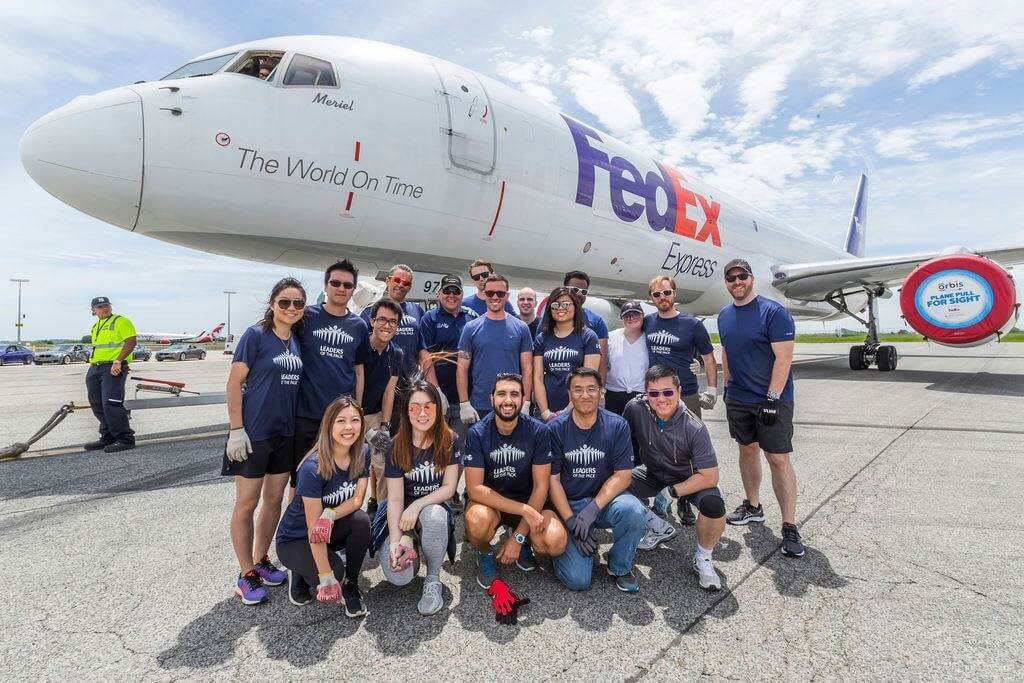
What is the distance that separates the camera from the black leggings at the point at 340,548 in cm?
249

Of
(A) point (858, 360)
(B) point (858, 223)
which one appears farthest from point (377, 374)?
(B) point (858, 223)

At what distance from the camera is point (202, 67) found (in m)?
5.05

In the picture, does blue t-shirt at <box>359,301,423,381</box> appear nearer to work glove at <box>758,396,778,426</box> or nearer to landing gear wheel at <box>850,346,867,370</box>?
work glove at <box>758,396,778,426</box>

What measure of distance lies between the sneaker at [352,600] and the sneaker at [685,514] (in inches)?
85.9

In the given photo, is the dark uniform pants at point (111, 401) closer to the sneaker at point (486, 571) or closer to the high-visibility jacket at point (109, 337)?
the high-visibility jacket at point (109, 337)

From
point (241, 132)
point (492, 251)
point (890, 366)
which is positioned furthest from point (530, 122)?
point (890, 366)

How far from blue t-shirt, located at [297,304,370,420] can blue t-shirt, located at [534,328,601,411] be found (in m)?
1.40

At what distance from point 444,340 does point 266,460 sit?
73.6 inches

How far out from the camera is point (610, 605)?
2.46 m

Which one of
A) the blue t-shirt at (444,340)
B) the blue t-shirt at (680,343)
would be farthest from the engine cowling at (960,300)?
the blue t-shirt at (444,340)

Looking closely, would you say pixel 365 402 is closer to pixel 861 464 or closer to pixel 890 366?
pixel 861 464

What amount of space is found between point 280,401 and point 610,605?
1992 millimetres

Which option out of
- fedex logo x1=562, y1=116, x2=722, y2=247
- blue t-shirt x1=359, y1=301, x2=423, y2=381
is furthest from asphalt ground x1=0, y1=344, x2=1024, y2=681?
fedex logo x1=562, y1=116, x2=722, y2=247

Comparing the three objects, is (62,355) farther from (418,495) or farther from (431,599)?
(431,599)
